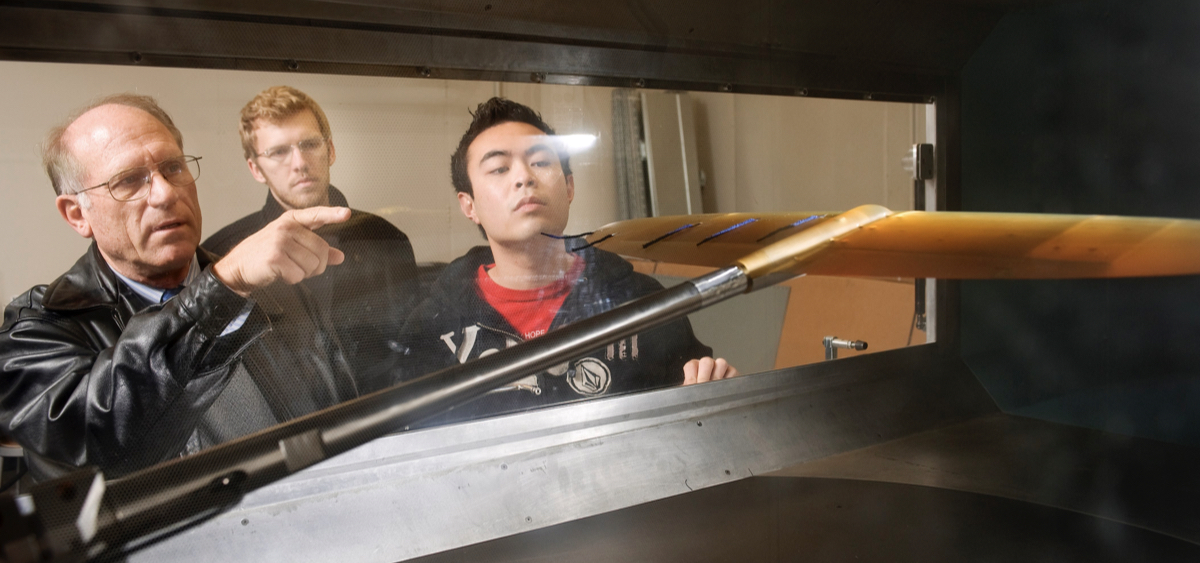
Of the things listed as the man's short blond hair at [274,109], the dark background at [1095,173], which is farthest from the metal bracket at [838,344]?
the man's short blond hair at [274,109]

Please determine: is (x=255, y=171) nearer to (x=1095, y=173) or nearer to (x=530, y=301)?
(x=530, y=301)

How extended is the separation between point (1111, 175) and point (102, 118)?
953mm

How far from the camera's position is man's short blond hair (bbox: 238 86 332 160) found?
54 cm

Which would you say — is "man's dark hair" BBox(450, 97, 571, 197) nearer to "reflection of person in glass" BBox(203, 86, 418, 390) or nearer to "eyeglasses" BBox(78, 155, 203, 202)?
"reflection of person in glass" BBox(203, 86, 418, 390)

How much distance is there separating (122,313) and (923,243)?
791 millimetres

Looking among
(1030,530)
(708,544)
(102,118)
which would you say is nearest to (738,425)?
(708,544)

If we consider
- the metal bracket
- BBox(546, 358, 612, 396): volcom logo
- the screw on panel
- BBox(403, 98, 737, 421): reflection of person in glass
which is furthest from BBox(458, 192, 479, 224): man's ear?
the metal bracket

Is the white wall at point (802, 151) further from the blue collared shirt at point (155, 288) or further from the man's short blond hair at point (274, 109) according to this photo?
the blue collared shirt at point (155, 288)

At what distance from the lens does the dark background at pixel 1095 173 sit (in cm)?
68

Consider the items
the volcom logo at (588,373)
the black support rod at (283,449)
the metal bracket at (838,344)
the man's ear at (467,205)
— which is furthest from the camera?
the metal bracket at (838,344)

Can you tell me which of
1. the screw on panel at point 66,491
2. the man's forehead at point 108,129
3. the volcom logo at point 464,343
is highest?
the man's forehead at point 108,129

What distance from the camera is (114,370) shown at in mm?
511

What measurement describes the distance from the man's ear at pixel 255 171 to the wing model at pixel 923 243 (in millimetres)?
329

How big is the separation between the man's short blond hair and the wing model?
0.30 metres
